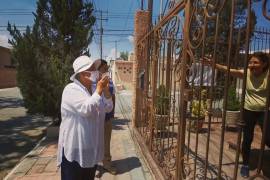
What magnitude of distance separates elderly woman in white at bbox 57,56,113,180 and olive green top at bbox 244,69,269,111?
5.49 feet

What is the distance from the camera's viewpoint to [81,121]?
8.77 ft

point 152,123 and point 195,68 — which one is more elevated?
point 195,68

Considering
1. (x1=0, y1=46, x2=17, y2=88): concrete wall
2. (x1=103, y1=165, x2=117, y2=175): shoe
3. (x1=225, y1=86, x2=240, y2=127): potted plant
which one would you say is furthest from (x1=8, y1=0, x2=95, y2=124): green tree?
(x1=0, y1=46, x2=17, y2=88): concrete wall

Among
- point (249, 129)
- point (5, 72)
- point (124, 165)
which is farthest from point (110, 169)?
point (5, 72)

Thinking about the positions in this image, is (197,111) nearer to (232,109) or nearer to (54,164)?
(54,164)

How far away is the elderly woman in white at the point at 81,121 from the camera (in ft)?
8.56

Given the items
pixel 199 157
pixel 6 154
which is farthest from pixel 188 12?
pixel 6 154

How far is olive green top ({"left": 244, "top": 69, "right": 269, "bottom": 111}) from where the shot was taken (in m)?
3.11

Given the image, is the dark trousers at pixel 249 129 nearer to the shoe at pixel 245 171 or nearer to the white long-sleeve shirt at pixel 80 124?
the shoe at pixel 245 171

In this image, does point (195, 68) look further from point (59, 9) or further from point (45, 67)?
point (59, 9)

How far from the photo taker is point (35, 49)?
641 centimetres

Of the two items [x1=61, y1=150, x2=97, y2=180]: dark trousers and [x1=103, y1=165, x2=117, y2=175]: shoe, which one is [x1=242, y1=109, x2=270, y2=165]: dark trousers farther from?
[x1=61, y1=150, x2=97, y2=180]: dark trousers

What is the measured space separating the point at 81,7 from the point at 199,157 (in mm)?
4670

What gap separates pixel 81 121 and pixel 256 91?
2.01m
